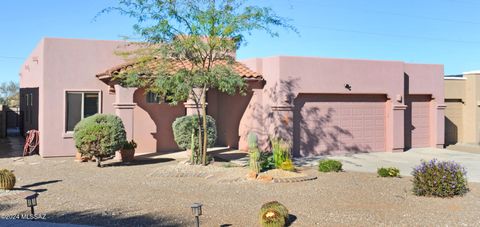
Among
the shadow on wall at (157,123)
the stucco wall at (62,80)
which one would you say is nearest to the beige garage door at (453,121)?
the shadow on wall at (157,123)

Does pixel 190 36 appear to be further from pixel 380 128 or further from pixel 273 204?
pixel 380 128

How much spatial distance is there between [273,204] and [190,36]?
22.7 feet

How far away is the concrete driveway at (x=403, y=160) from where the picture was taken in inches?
565

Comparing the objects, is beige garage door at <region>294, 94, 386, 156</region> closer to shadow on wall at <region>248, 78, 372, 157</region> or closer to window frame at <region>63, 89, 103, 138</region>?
shadow on wall at <region>248, 78, 372, 157</region>

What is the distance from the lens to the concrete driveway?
47.1 feet

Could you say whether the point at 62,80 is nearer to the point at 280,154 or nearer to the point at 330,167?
the point at 280,154

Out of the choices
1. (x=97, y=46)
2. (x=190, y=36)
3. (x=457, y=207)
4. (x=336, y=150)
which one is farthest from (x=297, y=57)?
(x=457, y=207)

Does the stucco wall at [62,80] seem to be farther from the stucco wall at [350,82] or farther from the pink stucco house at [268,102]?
the stucco wall at [350,82]

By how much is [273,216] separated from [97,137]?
7950mm

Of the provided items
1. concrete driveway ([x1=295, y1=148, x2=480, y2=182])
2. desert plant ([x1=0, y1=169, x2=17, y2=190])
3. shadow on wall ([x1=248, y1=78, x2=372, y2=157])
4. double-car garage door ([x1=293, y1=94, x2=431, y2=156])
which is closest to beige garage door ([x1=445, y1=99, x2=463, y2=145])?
concrete driveway ([x1=295, y1=148, x2=480, y2=182])

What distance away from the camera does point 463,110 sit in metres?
23.4

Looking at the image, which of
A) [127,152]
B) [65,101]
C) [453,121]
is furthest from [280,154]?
[453,121]

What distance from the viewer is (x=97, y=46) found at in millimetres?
17500

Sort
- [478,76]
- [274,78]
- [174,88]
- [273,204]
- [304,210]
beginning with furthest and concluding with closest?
1. [478,76]
2. [274,78]
3. [174,88]
4. [304,210]
5. [273,204]
